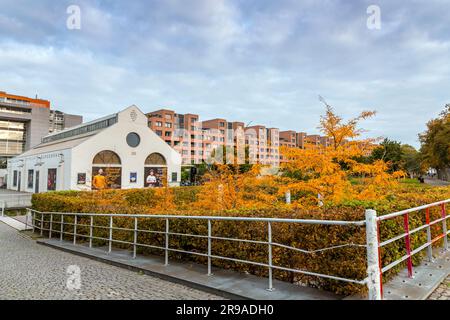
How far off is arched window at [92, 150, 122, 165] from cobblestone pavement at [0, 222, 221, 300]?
89.9 feet

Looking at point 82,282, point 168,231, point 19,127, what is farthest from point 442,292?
point 19,127

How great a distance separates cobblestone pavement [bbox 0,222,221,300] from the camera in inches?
179

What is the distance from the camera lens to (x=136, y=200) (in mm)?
20734

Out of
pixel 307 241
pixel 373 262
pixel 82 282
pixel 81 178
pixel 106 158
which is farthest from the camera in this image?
pixel 106 158

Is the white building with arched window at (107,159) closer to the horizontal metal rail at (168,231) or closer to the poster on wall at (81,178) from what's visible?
the poster on wall at (81,178)

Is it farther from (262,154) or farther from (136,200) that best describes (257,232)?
(262,154)

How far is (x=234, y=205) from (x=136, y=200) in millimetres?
11821

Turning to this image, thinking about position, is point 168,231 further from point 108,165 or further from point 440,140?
point 440,140

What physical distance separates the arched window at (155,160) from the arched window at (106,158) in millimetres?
4175

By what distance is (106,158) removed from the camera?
34656mm

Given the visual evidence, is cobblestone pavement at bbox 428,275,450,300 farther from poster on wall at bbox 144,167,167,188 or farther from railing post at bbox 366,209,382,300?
poster on wall at bbox 144,167,167,188

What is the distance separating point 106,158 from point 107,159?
0.59 ft

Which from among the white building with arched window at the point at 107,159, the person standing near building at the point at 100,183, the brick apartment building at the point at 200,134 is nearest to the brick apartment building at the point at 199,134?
the brick apartment building at the point at 200,134
